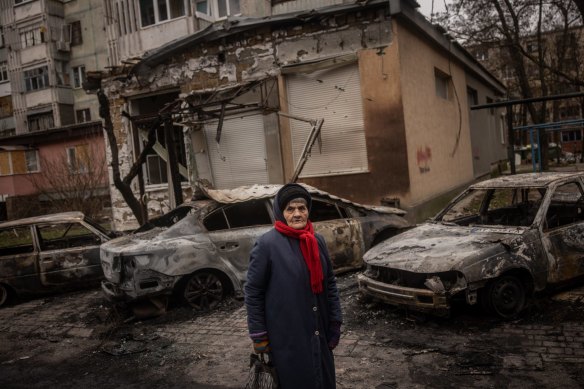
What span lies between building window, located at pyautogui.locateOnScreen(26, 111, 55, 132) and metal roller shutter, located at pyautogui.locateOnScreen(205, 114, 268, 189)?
25540 millimetres

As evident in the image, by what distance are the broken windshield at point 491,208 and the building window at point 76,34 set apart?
33534 mm

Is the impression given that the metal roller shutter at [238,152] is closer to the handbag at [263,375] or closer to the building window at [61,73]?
the handbag at [263,375]

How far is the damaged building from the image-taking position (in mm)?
10391

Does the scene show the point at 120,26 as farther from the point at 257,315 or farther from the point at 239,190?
the point at 257,315

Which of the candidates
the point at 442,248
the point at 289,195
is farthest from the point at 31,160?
the point at 289,195

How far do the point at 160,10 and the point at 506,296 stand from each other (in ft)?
56.2

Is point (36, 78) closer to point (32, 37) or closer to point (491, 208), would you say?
point (32, 37)

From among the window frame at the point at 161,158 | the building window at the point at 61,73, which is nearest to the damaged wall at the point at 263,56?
the window frame at the point at 161,158

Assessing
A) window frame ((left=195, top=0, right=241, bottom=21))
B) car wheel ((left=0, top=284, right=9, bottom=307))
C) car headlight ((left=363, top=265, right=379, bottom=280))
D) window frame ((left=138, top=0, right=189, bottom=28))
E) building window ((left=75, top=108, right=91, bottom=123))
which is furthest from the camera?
building window ((left=75, top=108, right=91, bottom=123))

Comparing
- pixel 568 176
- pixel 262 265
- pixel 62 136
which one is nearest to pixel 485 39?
pixel 568 176

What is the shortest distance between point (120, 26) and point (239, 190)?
14.3 m

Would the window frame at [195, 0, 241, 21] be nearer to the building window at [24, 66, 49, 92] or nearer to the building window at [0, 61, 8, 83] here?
the building window at [24, 66, 49, 92]

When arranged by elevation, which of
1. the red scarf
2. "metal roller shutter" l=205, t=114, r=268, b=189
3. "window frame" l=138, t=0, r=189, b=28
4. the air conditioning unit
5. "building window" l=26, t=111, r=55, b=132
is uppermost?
the air conditioning unit

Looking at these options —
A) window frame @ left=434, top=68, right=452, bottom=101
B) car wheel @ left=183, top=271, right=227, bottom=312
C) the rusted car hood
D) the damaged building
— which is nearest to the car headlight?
the rusted car hood
